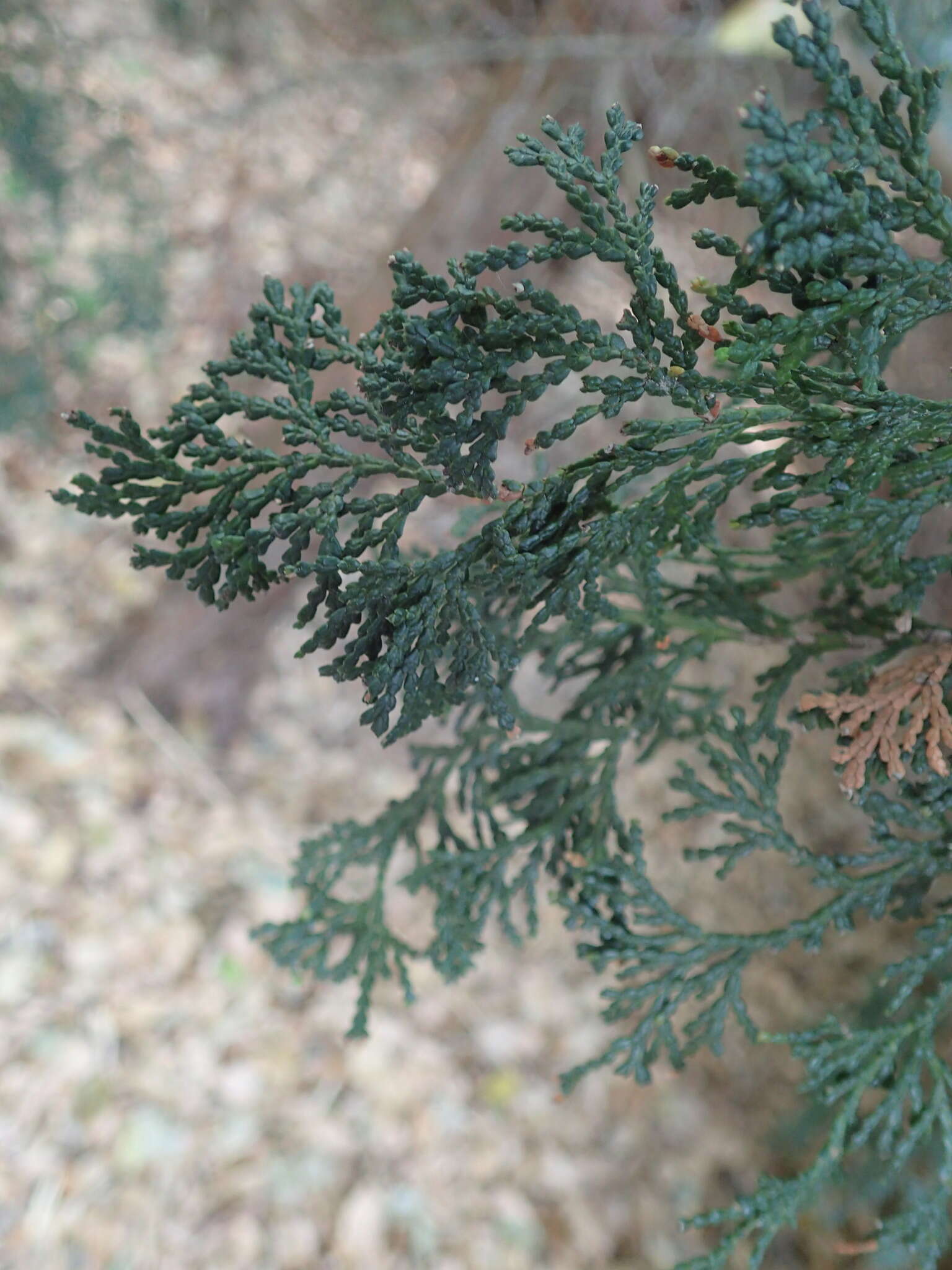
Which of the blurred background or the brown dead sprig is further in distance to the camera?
the blurred background

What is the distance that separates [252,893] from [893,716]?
2.25 m

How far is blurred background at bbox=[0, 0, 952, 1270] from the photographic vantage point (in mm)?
2207

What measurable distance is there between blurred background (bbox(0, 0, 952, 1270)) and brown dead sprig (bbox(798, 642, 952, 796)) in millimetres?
1073

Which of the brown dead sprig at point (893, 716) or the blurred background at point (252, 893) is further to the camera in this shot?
the blurred background at point (252, 893)

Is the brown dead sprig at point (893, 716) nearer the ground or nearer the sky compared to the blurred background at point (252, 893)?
nearer the ground

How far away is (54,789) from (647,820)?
1.93m

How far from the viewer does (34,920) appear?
2484mm

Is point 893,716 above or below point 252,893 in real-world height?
below

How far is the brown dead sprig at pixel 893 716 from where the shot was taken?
934mm

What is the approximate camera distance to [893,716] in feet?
3.15

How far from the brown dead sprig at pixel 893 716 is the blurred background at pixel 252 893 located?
1.07 metres

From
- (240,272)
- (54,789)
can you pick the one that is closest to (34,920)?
(54,789)

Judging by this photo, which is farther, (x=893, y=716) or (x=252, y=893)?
(x=252, y=893)

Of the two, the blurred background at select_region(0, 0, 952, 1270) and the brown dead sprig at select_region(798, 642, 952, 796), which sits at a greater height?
the blurred background at select_region(0, 0, 952, 1270)
